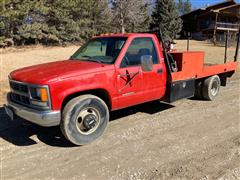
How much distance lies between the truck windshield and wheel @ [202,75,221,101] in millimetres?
3016

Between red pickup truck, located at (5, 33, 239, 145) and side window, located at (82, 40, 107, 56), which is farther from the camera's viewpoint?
side window, located at (82, 40, 107, 56)

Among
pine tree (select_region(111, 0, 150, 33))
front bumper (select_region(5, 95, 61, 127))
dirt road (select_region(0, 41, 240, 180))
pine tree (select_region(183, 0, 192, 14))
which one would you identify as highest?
pine tree (select_region(183, 0, 192, 14))

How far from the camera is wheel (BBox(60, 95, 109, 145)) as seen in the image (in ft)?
15.6

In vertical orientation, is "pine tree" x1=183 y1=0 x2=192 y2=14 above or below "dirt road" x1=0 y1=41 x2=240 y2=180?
above

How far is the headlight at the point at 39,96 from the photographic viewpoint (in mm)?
4527

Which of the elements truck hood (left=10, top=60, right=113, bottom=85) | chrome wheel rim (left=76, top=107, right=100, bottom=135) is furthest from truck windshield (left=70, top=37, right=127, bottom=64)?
chrome wheel rim (left=76, top=107, right=100, bottom=135)

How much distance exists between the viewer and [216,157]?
177 inches

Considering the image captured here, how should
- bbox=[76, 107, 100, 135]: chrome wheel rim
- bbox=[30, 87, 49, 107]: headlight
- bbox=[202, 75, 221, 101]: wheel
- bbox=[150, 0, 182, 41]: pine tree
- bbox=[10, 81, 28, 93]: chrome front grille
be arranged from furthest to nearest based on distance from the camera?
bbox=[150, 0, 182, 41]: pine tree → bbox=[202, 75, 221, 101]: wheel → bbox=[76, 107, 100, 135]: chrome wheel rim → bbox=[10, 81, 28, 93]: chrome front grille → bbox=[30, 87, 49, 107]: headlight

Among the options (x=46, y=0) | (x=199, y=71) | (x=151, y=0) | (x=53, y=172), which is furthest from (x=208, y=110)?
(x=151, y=0)

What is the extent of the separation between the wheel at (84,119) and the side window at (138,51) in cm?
95

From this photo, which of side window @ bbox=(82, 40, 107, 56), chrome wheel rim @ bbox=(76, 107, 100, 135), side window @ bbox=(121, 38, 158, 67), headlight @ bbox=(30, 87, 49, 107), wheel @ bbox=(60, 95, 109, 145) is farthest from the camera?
side window @ bbox=(82, 40, 107, 56)

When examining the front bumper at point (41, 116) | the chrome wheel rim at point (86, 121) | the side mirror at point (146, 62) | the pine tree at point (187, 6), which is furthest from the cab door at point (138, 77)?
the pine tree at point (187, 6)

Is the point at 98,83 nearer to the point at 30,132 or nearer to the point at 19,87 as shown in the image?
the point at 19,87

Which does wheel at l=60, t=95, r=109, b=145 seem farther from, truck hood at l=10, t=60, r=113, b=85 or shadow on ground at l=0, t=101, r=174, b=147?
truck hood at l=10, t=60, r=113, b=85
